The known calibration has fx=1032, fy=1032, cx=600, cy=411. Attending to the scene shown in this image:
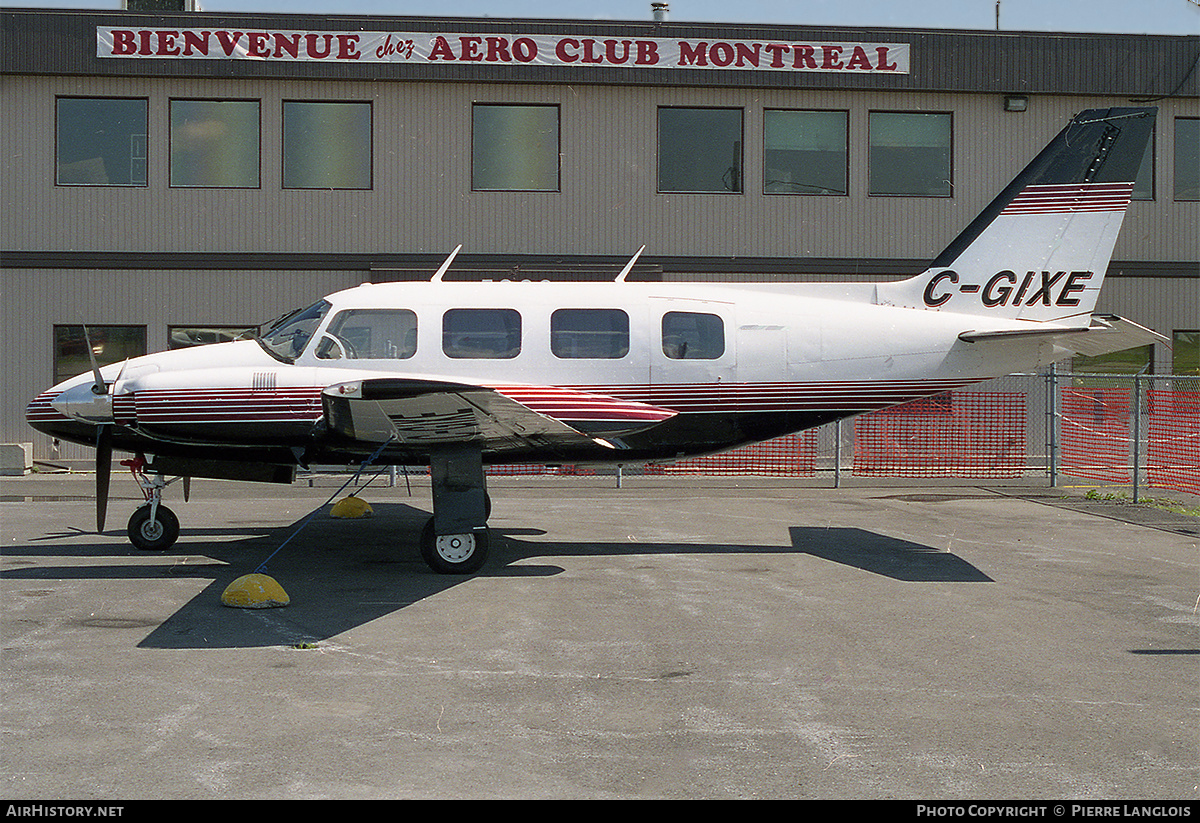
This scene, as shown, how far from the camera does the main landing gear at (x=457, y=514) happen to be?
948cm

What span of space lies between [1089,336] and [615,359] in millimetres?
5150

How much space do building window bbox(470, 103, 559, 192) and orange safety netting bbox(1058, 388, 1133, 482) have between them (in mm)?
10606

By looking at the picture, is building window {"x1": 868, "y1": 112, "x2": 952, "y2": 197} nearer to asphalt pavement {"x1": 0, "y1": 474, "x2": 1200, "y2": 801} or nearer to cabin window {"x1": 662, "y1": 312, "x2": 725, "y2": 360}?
asphalt pavement {"x1": 0, "y1": 474, "x2": 1200, "y2": 801}

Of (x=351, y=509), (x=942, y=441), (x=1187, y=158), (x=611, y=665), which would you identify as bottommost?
(x=611, y=665)

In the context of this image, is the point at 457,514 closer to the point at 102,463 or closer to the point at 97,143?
the point at 102,463

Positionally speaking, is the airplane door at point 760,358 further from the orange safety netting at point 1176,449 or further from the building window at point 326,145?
the building window at point 326,145

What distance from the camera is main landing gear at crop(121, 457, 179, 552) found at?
34.8 feet

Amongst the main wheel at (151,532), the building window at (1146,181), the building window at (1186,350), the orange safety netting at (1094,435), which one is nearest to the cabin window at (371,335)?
the main wheel at (151,532)

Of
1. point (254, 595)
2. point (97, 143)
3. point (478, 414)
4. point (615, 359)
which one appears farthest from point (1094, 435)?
point (97, 143)

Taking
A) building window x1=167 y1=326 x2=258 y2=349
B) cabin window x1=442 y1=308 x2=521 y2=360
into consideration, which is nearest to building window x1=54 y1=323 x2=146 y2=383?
building window x1=167 y1=326 x2=258 y2=349

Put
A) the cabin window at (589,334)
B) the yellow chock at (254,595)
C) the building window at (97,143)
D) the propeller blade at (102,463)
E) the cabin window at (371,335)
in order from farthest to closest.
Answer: the building window at (97,143) < the cabin window at (589,334) < the cabin window at (371,335) < the propeller blade at (102,463) < the yellow chock at (254,595)

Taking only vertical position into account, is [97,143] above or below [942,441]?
above

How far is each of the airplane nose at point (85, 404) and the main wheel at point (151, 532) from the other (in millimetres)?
1313

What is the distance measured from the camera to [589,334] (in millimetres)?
10594
